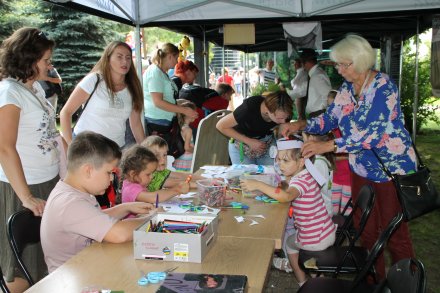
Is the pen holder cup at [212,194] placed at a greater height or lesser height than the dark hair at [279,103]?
→ lesser

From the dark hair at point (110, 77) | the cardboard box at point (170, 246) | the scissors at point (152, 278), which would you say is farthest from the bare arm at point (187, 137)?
the scissors at point (152, 278)

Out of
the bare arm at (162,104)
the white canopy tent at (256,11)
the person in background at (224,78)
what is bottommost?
the bare arm at (162,104)

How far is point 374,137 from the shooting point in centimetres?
249

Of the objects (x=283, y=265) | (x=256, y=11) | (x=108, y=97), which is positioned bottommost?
(x=283, y=265)

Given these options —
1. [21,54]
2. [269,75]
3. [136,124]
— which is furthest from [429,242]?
[269,75]

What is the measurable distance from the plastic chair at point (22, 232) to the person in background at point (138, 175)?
21.0 inches

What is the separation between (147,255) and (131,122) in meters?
1.81

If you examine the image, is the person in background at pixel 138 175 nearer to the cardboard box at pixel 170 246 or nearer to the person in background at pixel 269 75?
the cardboard box at pixel 170 246

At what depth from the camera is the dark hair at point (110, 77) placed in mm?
2972

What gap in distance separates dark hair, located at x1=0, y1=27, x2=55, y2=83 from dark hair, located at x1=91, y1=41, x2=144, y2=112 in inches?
29.9

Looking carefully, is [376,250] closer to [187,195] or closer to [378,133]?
[378,133]

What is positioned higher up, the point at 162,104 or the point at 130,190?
the point at 162,104

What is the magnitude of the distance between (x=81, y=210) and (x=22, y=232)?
13.7 inches

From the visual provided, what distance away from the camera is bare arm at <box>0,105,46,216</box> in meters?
2.05
